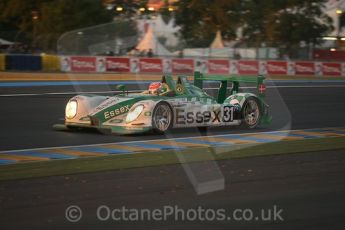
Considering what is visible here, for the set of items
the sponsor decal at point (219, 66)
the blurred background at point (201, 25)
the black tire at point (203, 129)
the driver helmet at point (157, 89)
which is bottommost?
the black tire at point (203, 129)

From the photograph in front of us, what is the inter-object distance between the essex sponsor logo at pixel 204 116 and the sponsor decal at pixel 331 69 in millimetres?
27804

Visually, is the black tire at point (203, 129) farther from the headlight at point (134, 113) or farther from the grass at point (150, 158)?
the grass at point (150, 158)

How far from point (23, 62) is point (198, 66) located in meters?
9.58

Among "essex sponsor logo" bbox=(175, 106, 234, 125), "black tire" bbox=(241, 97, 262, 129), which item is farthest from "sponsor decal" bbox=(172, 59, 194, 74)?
"essex sponsor logo" bbox=(175, 106, 234, 125)

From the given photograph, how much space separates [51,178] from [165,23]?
162 ft

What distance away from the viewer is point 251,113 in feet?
50.9

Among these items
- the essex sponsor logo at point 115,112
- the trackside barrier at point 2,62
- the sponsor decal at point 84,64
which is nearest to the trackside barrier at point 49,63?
the sponsor decal at point 84,64

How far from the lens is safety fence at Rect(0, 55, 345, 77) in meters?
33.8

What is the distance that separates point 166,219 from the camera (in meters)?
6.76

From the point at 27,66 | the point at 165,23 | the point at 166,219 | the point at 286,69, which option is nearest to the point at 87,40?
the point at 27,66

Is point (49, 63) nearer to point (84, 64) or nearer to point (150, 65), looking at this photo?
point (84, 64)

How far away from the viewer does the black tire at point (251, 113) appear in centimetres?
1534

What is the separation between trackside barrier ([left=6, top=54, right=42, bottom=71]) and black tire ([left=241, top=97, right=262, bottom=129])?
19.7m

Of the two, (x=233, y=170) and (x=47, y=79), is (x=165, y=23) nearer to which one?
(x=47, y=79)
